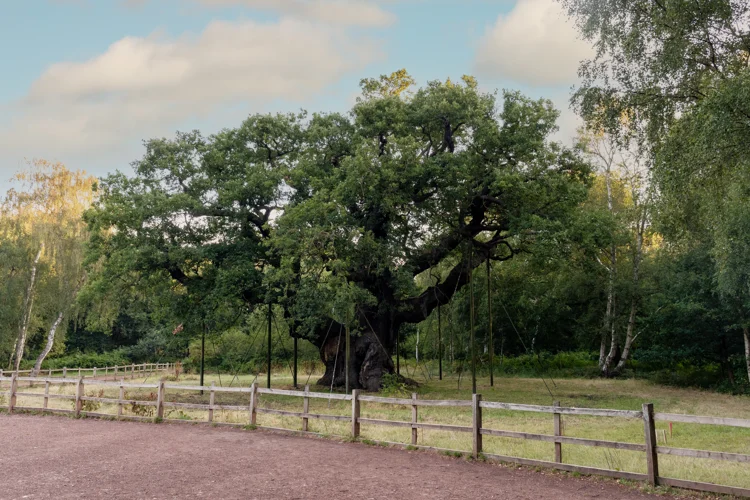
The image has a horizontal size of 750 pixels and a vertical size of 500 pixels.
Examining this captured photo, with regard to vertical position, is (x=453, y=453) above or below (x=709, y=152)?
below

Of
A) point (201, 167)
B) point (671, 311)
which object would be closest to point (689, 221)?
point (671, 311)

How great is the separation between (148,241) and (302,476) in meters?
16.5

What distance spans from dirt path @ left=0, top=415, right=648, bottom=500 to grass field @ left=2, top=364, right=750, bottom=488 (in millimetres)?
1228

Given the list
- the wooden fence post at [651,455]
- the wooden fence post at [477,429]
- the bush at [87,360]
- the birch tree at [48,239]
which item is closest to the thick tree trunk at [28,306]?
the birch tree at [48,239]

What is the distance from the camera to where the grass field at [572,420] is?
9664 millimetres

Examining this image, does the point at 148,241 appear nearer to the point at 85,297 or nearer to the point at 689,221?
the point at 85,297

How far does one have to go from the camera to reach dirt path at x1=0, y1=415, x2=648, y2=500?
7.60 meters

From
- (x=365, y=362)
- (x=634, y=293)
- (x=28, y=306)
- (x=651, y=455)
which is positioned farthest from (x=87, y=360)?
(x=651, y=455)

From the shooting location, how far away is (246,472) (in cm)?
886

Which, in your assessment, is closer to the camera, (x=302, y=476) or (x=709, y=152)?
(x=302, y=476)

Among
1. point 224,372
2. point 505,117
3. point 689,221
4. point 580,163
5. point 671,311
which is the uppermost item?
point 505,117

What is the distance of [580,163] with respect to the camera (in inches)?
922

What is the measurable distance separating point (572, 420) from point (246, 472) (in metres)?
10.4

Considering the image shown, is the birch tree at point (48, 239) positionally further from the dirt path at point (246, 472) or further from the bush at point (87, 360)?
the dirt path at point (246, 472)
